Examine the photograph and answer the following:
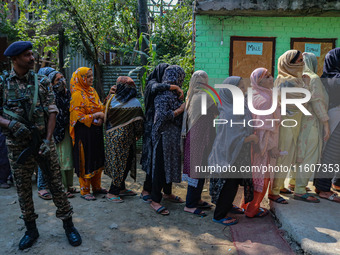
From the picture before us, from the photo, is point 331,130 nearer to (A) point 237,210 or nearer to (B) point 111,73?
(A) point 237,210

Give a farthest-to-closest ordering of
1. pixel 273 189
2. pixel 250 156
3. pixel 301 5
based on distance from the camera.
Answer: pixel 301 5 → pixel 273 189 → pixel 250 156

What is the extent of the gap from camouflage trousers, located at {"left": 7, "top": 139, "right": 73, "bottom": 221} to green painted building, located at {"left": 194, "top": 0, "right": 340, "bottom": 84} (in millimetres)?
3462

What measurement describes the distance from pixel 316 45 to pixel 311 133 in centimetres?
256

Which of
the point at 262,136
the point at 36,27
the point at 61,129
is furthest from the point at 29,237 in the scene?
the point at 36,27

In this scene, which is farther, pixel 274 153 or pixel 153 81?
pixel 153 81

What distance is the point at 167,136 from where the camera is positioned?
11.9ft

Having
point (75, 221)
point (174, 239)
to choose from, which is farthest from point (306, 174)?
point (75, 221)

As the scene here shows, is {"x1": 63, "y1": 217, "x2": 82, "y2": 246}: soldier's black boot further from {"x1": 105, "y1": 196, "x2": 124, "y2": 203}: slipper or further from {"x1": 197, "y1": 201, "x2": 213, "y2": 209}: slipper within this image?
{"x1": 197, "y1": 201, "x2": 213, "y2": 209}: slipper

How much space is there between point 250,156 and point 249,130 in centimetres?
29

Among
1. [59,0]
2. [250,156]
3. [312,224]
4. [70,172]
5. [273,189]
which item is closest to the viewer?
[312,224]

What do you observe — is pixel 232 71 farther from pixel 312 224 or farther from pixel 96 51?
pixel 96 51

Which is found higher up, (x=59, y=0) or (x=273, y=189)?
(x=59, y=0)

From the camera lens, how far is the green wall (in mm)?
5465

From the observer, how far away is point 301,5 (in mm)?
5074
